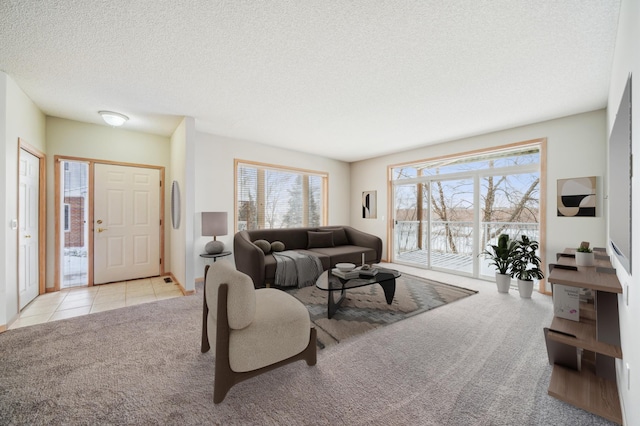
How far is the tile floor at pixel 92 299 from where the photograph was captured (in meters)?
2.94

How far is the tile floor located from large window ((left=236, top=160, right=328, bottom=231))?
1.68 m

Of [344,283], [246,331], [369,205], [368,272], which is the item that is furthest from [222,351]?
[369,205]

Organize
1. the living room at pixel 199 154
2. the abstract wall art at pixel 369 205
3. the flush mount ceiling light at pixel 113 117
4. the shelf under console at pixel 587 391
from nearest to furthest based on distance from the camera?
1. the shelf under console at pixel 587 391
2. the living room at pixel 199 154
3. the flush mount ceiling light at pixel 113 117
4. the abstract wall art at pixel 369 205

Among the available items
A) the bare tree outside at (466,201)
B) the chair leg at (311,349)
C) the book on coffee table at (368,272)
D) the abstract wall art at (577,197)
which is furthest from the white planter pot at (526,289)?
the chair leg at (311,349)

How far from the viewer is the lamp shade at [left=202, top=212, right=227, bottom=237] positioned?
4.08 m

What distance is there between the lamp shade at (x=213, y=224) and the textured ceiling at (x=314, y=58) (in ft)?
4.87

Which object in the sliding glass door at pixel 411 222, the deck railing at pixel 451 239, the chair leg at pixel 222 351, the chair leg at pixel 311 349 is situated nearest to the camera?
the chair leg at pixel 222 351

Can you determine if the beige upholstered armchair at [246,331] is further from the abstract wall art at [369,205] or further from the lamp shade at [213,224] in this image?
the abstract wall art at [369,205]

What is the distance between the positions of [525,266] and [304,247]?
11.8 feet

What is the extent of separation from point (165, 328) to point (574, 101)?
535cm

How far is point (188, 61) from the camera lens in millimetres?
2344

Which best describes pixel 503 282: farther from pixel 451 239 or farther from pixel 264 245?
pixel 264 245

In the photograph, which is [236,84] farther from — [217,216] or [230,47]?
[217,216]

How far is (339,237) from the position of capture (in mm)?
5707
